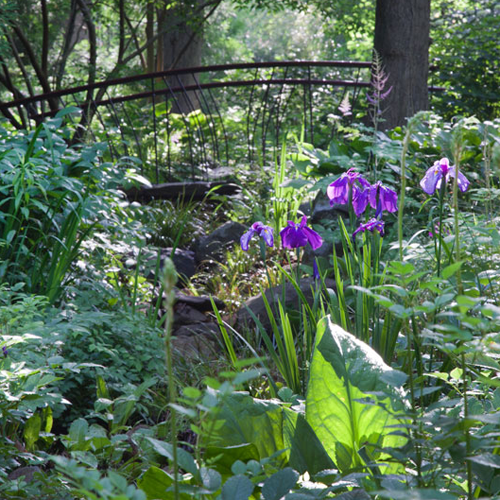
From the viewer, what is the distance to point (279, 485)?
1.09 metres

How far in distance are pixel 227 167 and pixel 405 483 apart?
602 cm

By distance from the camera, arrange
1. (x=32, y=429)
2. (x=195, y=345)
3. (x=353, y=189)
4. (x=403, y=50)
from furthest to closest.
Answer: (x=403, y=50)
(x=195, y=345)
(x=353, y=189)
(x=32, y=429)

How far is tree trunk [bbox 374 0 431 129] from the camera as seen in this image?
17.7 ft

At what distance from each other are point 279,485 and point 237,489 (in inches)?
4.2

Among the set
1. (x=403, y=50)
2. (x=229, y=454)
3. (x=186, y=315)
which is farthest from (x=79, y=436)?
(x=403, y=50)

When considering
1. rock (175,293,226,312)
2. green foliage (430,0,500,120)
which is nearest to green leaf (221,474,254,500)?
rock (175,293,226,312)

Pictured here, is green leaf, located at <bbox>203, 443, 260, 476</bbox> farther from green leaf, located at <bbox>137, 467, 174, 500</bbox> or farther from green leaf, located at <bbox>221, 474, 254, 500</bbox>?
green leaf, located at <bbox>221, 474, 254, 500</bbox>

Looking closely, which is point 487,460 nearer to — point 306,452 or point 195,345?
point 306,452

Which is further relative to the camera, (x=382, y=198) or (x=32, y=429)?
(x=382, y=198)

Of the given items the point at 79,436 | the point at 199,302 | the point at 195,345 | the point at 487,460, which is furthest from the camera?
the point at 199,302

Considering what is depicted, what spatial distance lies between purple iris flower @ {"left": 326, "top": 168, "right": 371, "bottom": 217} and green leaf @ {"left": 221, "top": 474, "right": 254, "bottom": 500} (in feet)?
3.76

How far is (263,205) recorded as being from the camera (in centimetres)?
A: 555

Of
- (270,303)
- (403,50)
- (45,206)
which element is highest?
(403,50)

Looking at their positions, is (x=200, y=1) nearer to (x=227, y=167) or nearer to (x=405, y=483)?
(x=227, y=167)
